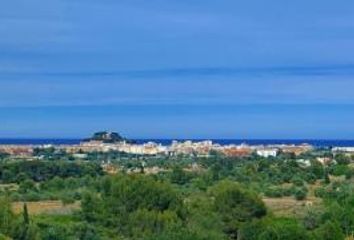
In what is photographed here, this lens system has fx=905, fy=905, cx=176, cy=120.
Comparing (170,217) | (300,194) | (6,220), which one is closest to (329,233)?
(170,217)

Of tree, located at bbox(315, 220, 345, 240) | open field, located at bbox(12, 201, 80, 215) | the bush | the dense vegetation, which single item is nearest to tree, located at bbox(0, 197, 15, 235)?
the dense vegetation

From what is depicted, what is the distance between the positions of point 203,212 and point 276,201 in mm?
19405

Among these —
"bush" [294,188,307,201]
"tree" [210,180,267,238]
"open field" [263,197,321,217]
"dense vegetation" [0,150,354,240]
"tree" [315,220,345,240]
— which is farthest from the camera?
"bush" [294,188,307,201]

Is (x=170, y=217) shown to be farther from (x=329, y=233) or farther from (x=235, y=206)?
(x=329, y=233)

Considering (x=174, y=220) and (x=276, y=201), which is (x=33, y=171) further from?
(x=174, y=220)

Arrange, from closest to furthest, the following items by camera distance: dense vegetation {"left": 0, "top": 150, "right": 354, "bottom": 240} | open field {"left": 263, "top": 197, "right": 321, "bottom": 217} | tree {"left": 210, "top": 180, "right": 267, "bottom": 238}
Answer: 1. dense vegetation {"left": 0, "top": 150, "right": 354, "bottom": 240}
2. tree {"left": 210, "top": 180, "right": 267, "bottom": 238}
3. open field {"left": 263, "top": 197, "right": 321, "bottom": 217}

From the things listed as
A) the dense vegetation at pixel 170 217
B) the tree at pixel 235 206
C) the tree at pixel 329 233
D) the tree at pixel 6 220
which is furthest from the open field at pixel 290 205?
the tree at pixel 6 220

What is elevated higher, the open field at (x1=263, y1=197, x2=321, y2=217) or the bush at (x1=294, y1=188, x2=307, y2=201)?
the bush at (x1=294, y1=188, x2=307, y2=201)

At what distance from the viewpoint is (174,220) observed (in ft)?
127

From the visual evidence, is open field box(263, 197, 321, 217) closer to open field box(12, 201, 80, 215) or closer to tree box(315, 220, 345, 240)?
open field box(12, 201, 80, 215)

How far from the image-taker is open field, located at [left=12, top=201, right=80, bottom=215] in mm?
51509

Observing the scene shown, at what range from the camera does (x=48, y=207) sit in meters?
56.4

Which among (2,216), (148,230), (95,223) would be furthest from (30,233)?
(95,223)

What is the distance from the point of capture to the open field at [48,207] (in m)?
51.5
